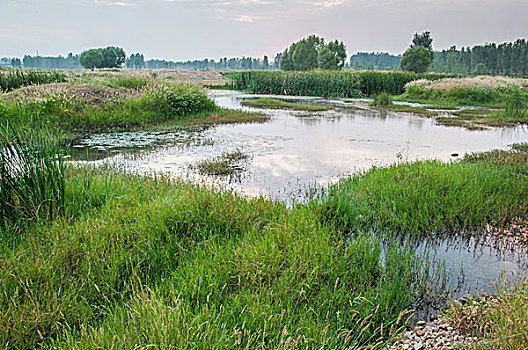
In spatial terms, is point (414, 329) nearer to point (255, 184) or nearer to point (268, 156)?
point (255, 184)

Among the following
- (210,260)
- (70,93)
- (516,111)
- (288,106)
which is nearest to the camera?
(210,260)

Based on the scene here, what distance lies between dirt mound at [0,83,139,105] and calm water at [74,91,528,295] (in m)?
2.65

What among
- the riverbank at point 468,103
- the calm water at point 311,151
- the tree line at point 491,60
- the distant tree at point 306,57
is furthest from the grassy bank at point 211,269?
the tree line at point 491,60

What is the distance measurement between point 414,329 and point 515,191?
416 centimetres

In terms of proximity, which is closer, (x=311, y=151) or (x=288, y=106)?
(x=311, y=151)

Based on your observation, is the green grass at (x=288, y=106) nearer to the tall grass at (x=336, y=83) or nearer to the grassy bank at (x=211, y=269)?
the tall grass at (x=336, y=83)

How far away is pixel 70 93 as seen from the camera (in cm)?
1352

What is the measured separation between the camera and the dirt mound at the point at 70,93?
12.8 metres

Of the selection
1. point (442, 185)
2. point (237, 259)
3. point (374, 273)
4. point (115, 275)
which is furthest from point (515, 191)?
point (115, 275)

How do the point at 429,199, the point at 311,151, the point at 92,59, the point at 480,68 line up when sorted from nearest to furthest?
the point at 429,199, the point at 311,151, the point at 480,68, the point at 92,59

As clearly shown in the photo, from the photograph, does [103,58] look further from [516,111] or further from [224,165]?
[224,165]

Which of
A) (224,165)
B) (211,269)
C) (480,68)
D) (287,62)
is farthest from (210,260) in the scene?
(480,68)

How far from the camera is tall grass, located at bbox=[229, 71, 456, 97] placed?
30.7m

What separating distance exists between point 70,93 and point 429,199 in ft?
42.2
